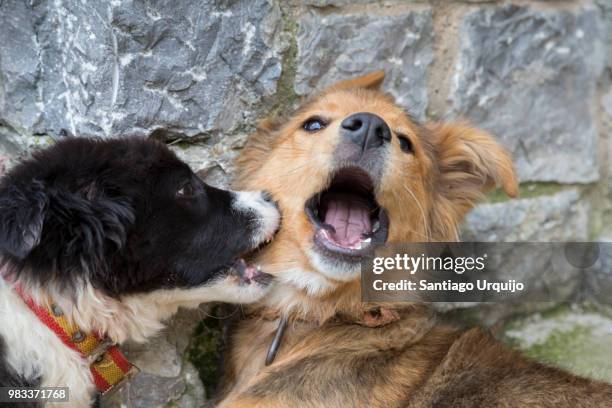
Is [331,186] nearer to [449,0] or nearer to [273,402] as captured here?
[273,402]

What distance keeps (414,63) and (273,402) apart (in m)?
1.84

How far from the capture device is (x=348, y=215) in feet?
10.4

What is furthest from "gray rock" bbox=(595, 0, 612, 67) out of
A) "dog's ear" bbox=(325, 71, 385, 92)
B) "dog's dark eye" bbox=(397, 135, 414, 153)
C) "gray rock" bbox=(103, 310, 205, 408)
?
"gray rock" bbox=(103, 310, 205, 408)

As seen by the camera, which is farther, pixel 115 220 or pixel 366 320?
pixel 366 320

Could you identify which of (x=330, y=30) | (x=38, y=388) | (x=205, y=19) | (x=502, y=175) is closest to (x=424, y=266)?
(x=502, y=175)

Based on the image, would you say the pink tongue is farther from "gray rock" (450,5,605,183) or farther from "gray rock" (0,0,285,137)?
"gray rock" (450,5,605,183)

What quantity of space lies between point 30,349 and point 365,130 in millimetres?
1483

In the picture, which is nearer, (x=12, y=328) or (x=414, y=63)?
(x=12, y=328)

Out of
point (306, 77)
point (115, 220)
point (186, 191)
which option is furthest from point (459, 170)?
point (115, 220)

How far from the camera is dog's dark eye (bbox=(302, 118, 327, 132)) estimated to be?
3.26 meters

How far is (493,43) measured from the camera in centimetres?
387

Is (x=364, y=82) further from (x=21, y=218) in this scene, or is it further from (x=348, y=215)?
(x=21, y=218)

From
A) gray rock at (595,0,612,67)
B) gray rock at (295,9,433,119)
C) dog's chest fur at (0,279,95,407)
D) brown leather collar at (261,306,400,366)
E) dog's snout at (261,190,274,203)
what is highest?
gray rock at (595,0,612,67)

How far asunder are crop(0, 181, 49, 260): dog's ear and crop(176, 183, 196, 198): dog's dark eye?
546 mm
